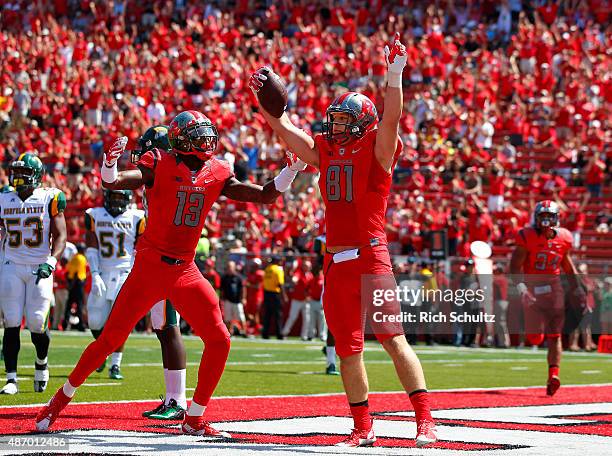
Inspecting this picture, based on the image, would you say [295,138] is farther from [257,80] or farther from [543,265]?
[543,265]

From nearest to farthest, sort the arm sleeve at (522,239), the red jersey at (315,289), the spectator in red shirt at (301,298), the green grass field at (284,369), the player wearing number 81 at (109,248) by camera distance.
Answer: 1. the green grass field at (284,369)
2. the player wearing number 81 at (109,248)
3. the arm sleeve at (522,239)
4. the red jersey at (315,289)
5. the spectator in red shirt at (301,298)

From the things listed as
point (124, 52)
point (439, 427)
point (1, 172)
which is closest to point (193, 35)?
point (124, 52)

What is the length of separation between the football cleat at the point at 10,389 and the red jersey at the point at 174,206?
2.80 meters

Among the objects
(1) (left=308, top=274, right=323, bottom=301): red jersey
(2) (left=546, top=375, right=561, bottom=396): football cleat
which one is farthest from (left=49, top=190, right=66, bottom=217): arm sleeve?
(1) (left=308, top=274, right=323, bottom=301): red jersey

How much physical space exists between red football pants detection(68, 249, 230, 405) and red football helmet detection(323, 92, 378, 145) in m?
1.18

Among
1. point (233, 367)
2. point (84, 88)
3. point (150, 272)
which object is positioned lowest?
point (233, 367)

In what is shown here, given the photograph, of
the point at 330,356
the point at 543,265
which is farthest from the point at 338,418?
the point at 330,356

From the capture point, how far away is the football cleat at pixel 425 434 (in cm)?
673

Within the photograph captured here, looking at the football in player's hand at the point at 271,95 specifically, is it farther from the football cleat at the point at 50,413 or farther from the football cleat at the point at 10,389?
the football cleat at the point at 10,389

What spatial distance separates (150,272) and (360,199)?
1.30 meters

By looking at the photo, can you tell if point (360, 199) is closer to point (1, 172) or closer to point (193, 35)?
point (1, 172)

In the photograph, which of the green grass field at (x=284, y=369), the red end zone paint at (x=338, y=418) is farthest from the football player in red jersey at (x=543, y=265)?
the red end zone paint at (x=338, y=418)

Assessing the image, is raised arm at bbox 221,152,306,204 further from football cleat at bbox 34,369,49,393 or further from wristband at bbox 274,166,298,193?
football cleat at bbox 34,369,49,393

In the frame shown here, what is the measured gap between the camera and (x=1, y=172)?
25500 millimetres
